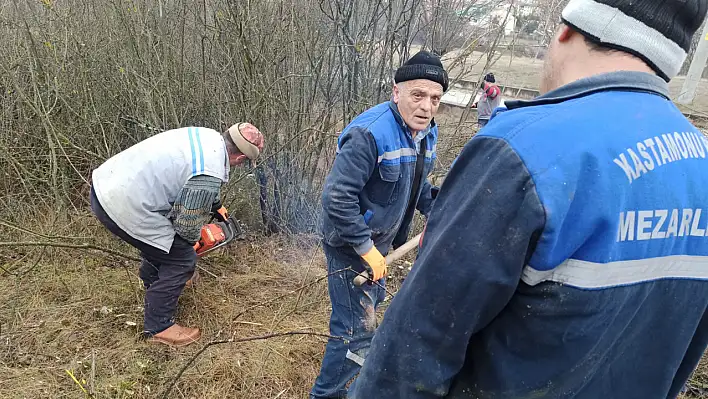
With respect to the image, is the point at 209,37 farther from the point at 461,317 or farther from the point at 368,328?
the point at 461,317

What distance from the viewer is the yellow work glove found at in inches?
92.6

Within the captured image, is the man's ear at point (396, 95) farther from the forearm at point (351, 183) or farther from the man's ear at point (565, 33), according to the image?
the man's ear at point (565, 33)

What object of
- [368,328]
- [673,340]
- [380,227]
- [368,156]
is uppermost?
[673,340]

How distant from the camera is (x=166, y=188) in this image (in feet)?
9.48

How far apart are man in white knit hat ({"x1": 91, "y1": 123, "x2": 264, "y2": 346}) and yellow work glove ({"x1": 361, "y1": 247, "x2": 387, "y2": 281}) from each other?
1167mm

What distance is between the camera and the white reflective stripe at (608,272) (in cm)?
82

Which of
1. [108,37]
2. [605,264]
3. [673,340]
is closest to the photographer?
[605,264]

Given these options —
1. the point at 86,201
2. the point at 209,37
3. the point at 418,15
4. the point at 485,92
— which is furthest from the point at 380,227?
the point at 485,92

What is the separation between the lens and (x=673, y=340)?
94 cm

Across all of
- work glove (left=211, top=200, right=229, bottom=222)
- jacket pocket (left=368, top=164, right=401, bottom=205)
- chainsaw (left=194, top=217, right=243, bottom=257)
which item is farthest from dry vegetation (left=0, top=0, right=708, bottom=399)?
jacket pocket (left=368, top=164, right=401, bottom=205)

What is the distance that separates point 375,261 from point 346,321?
45 cm

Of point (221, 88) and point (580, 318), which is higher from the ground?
point (580, 318)

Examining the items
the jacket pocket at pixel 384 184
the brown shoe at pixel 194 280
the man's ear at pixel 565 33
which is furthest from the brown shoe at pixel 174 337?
the man's ear at pixel 565 33

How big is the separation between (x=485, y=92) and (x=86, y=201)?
530cm
